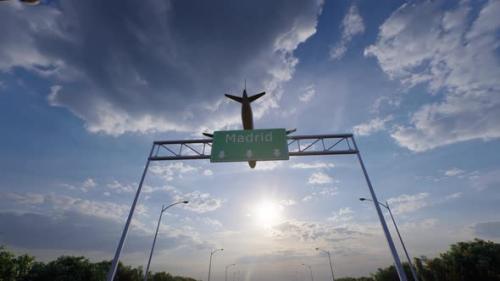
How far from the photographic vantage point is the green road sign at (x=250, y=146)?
44.0 feet

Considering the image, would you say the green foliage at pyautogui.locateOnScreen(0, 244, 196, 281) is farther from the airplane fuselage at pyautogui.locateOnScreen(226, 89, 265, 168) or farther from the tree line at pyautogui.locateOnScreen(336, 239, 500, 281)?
the tree line at pyautogui.locateOnScreen(336, 239, 500, 281)

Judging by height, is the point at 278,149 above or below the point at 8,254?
above

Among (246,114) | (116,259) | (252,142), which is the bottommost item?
(116,259)

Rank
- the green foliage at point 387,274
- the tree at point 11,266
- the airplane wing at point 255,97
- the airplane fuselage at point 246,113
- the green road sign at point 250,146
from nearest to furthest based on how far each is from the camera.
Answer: the green road sign at point 250,146, the airplane fuselage at point 246,113, the airplane wing at point 255,97, the tree at point 11,266, the green foliage at point 387,274

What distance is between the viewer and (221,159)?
13547 mm

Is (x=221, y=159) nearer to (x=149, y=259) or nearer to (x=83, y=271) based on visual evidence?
(x=149, y=259)

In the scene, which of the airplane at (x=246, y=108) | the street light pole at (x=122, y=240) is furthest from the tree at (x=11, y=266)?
the airplane at (x=246, y=108)

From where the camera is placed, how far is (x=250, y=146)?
1357cm

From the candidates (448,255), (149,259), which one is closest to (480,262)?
(448,255)

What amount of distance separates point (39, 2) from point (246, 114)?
11363 mm

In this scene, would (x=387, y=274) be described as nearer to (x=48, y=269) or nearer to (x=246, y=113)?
(x=246, y=113)

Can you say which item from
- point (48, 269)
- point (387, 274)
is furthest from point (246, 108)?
point (387, 274)

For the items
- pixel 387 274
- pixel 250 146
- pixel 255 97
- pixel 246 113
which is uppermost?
pixel 255 97

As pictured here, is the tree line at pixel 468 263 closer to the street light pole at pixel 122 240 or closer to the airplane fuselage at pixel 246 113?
the airplane fuselage at pixel 246 113
